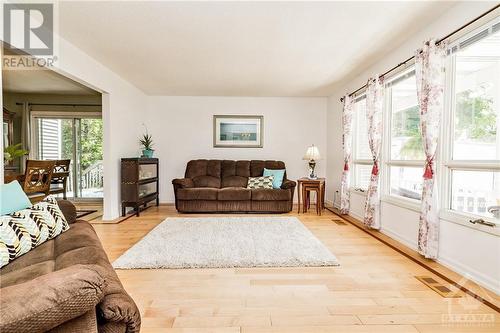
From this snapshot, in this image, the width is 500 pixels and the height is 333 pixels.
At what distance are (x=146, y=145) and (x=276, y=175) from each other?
2.70 meters

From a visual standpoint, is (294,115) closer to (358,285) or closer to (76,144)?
(358,285)

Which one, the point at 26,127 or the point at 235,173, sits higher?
the point at 26,127

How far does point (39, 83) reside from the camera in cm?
513

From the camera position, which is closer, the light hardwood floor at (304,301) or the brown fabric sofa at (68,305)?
the brown fabric sofa at (68,305)

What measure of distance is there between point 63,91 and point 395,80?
6.45 m

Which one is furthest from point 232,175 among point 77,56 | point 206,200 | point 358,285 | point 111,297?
point 111,297

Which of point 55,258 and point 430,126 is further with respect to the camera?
point 430,126

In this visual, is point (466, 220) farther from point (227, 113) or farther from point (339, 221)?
point (227, 113)

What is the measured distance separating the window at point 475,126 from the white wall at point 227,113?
3599mm

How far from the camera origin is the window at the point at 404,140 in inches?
122

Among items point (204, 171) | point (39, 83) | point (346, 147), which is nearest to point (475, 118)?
point (346, 147)

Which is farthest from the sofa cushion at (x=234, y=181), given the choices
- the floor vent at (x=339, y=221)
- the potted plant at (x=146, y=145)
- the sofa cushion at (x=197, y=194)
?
the floor vent at (x=339, y=221)

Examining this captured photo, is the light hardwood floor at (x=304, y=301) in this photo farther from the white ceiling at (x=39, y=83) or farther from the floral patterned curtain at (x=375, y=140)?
the white ceiling at (x=39, y=83)

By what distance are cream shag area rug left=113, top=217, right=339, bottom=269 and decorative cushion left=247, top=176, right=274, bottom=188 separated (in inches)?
44.1
